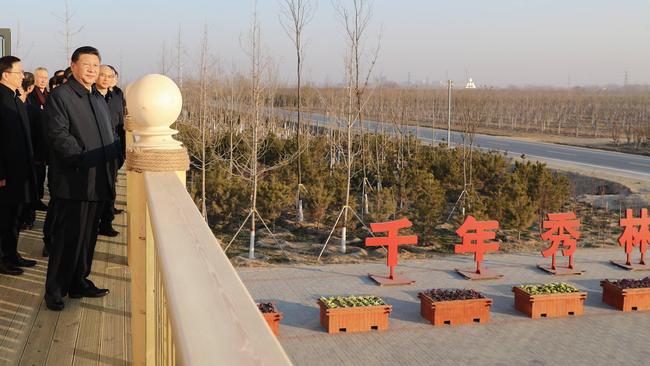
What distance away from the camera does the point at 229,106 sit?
1922 cm

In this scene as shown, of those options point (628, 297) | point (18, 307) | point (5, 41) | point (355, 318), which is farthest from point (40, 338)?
point (628, 297)

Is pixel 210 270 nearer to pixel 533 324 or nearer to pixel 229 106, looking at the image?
pixel 533 324

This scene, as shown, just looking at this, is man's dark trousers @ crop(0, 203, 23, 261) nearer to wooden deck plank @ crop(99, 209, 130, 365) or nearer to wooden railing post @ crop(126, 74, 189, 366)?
wooden deck plank @ crop(99, 209, 130, 365)

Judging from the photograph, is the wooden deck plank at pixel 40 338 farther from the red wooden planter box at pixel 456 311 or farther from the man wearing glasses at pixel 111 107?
the red wooden planter box at pixel 456 311

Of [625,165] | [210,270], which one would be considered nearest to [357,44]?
[210,270]

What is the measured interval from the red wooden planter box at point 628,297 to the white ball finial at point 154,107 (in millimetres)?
7933

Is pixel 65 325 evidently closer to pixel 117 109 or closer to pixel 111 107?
pixel 111 107

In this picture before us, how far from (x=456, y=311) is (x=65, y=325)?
579 cm

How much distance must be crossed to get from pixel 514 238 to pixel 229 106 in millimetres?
9393

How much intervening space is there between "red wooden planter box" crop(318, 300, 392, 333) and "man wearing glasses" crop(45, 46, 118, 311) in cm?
470

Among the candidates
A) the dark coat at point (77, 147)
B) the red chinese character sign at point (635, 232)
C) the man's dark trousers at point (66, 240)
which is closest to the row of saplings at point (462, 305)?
the red chinese character sign at point (635, 232)

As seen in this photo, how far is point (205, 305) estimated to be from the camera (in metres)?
0.85

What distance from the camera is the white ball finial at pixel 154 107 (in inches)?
69.6

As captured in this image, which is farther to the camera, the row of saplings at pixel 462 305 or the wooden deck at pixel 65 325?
the row of saplings at pixel 462 305
